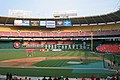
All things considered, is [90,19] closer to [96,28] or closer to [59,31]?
[96,28]

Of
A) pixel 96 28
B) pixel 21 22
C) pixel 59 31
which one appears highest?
pixel 21 22

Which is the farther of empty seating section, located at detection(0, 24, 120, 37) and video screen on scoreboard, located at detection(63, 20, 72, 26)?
video screen on scoreboard, located at detection(63, 20, 72, 26)

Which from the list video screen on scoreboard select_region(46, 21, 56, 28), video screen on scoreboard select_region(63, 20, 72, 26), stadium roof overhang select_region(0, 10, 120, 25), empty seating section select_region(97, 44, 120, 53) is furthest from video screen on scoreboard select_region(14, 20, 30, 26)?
empty seating section select_region(97, 44, 120, 53)

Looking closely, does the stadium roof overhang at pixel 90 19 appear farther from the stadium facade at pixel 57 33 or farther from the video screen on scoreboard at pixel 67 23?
the video screen on scoreboard at pixel 67 23

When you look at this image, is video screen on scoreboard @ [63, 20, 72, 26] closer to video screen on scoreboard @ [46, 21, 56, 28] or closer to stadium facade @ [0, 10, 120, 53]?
stadium facade @ [0, 10, 120, 53]

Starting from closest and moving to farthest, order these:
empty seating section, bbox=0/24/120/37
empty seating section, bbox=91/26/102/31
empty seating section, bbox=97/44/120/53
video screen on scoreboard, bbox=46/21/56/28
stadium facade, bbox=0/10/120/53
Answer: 1. empty seating section, bbox=97/44/120/53
2. empty seating section, bbox=0/24/120/37
3. stadium facade, bbox=0/10/120/53
4. video screen on scoreboard, bbox=46/21/56/28
5. empty seating section, bbox=91/26/102/31

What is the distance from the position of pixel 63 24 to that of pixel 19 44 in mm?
18750

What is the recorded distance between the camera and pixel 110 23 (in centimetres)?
8081

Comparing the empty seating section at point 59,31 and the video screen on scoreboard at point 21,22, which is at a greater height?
the video screen on scoreboard at point 21,22

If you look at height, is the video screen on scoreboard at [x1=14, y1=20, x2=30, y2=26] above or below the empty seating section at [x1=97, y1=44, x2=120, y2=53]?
above

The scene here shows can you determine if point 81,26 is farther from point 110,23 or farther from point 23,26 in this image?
point 23,26

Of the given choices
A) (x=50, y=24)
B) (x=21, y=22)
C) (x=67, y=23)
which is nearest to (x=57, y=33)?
(x=50, y=24)

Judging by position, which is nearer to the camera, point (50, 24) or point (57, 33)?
point (50, 24)

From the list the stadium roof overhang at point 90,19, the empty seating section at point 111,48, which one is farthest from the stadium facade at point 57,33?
the empty seating section at point 111,48
